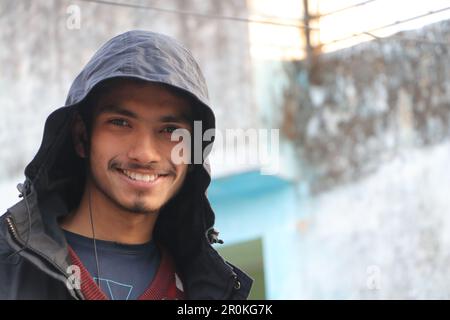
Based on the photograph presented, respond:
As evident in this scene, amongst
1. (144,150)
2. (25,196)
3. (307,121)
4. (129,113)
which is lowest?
(25,196)

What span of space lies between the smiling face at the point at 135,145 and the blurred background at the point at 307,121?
3.46 meters

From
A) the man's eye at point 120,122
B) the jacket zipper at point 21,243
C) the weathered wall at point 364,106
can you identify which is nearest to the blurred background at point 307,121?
the weathered wall at point 364,106

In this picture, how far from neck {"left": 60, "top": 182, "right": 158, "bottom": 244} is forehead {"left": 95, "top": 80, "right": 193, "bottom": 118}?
0.24 m

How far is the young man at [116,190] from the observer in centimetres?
212

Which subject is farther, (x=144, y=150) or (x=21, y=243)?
(x=144, y=150)

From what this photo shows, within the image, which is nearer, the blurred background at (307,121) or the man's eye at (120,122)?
the man's eye at (120,122)

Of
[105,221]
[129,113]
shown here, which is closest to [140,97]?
[129,113]

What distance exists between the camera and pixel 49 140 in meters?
2.29

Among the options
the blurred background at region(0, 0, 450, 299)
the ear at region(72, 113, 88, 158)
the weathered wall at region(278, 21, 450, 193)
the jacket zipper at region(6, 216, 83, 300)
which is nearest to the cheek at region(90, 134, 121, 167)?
the ear at region(72, 113, 88, 158)

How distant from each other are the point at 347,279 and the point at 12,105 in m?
2.78

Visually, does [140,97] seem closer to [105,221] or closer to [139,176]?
[139,176]

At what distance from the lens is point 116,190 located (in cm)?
223

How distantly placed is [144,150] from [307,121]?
16.1ft

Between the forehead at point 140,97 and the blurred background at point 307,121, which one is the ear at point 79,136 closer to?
the forehead at point 140,97
